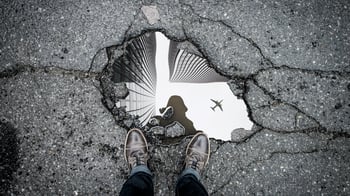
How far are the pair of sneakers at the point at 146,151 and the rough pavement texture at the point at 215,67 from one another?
8 centimetres

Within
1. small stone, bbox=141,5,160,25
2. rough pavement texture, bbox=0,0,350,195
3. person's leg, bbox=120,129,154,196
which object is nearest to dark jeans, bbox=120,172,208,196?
person's leg, bbox=120,129,154,196

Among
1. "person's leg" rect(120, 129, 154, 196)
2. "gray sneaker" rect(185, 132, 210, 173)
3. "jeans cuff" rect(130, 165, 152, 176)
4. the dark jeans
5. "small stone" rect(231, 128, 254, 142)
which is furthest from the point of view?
"small stone" rect(231, 128, 254, 142)

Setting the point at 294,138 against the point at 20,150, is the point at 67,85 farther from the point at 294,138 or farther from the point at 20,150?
the point at 294,138

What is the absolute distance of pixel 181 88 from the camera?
2.65 m

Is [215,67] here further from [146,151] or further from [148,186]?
[148,186]

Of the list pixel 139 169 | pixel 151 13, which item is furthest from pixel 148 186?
pixel 151 13

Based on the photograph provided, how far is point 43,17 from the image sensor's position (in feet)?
8.34

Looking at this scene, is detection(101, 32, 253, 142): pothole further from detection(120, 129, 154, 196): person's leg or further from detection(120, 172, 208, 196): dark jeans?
detection(120, 172, 208, 196): dark jeans

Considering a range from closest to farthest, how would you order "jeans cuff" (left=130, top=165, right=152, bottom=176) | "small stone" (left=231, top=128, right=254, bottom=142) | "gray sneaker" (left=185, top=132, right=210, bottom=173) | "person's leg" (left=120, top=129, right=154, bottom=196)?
1. "person's leg" (left=120, top=129, right=154, bottom=196)
2. "jeans cuff" (left=130, top=165, right=152, bottom=176)
3. "gray sneaker" (left=185, top=132, right=210, bottom=173)
4. "small stone" (left=231, top=128, right=254, bottom=142)

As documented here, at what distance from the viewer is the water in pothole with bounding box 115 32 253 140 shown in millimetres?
2555

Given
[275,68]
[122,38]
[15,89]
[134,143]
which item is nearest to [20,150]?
[15,89]

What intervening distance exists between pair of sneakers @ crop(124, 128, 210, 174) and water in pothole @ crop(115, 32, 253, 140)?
13 cm

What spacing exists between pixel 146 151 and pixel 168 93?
66 cm

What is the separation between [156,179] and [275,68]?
1684 millimetres
